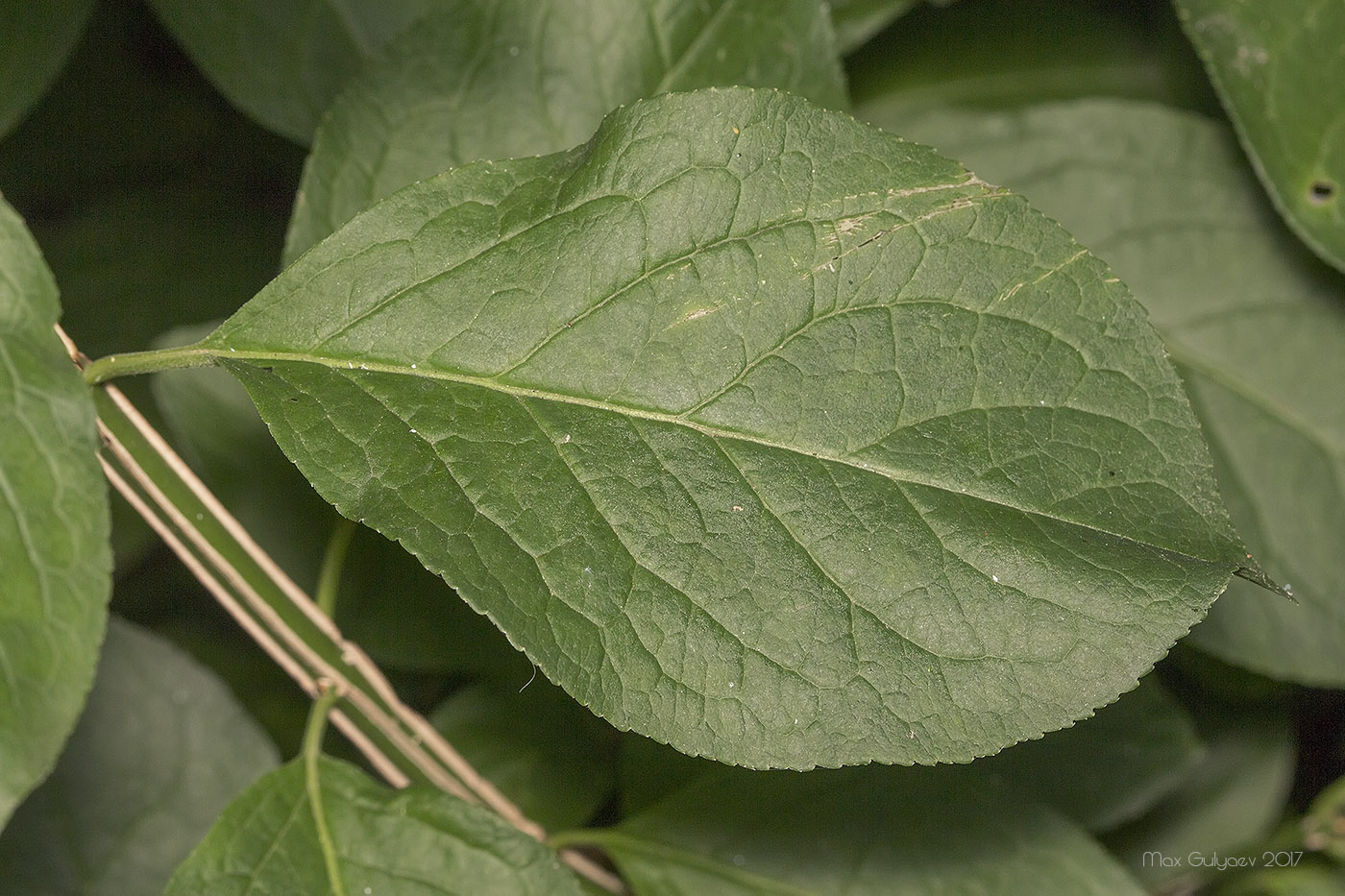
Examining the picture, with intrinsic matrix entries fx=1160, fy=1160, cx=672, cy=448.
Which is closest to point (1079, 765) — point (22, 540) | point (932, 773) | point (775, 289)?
point (932, 773)

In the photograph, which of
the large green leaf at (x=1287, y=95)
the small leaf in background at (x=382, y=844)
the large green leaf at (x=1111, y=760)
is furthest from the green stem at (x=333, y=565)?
the large green leaf at (x=1287, y=95)

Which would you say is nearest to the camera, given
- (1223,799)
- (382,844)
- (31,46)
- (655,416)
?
(655,416)

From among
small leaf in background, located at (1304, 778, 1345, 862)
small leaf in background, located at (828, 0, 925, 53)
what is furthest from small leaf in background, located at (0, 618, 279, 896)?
small leaf in background, located at (1304, 778, 1345, 862)

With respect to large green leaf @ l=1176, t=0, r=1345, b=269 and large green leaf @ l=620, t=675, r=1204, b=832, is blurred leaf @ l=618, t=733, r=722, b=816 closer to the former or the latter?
large green leaf @ l=620, t=675, r=1204, b=832

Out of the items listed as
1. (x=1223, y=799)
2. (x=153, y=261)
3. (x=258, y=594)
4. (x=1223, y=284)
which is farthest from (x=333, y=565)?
(x=1223, y=799)

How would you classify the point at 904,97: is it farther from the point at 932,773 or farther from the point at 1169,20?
the point at 932,773

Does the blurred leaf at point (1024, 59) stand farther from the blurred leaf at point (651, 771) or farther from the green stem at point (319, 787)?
the green stem at point (319, 787)

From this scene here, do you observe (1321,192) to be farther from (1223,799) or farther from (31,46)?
(31,46)
